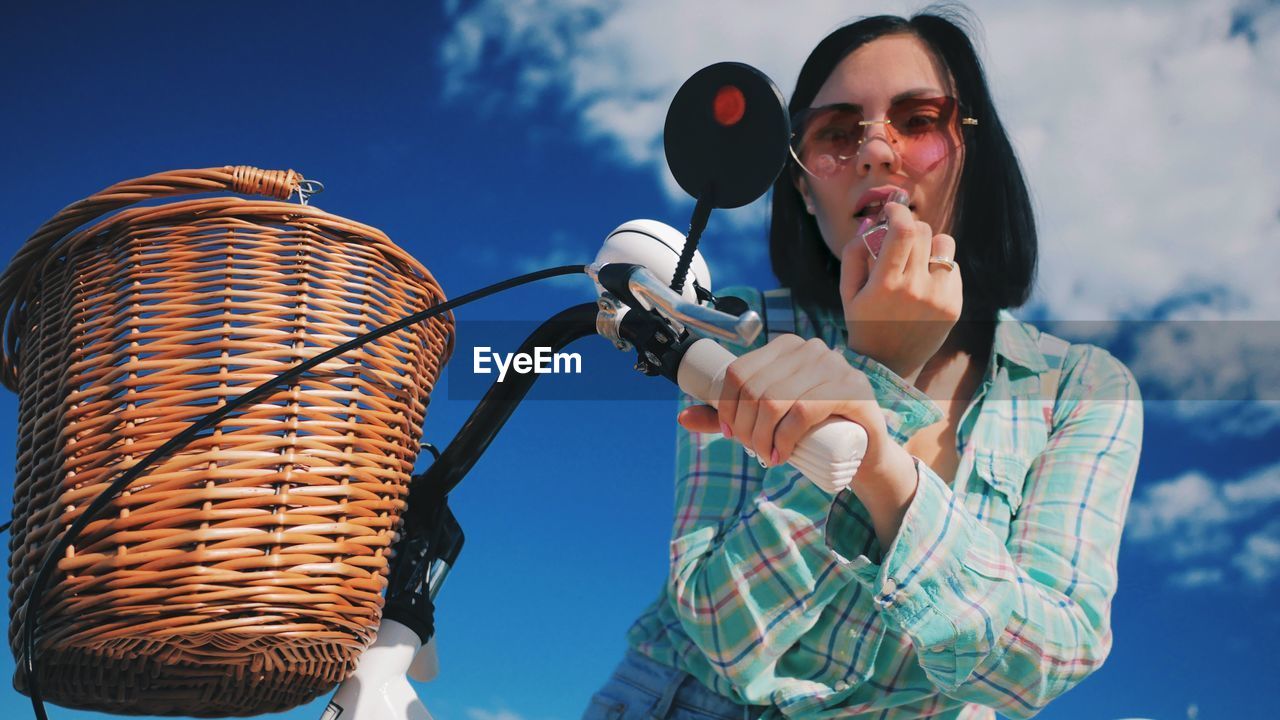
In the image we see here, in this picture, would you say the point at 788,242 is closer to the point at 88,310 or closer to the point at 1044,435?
the point at 1044,435

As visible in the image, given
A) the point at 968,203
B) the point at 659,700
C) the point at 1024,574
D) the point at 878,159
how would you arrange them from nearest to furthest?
the point at 1024,574, the point at 659,700, the point at 878,159, the point at 968,203

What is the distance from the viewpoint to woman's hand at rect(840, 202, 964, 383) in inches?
44.4

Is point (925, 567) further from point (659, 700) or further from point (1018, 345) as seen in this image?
point (1018, 345)

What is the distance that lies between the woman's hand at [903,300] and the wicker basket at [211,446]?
516 mm

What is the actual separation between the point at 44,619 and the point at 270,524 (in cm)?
27

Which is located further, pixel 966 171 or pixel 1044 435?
pixel 966 171

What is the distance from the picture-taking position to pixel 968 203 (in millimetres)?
1737

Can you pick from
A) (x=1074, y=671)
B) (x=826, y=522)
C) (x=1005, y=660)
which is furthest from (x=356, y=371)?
(x=1074, y=671)

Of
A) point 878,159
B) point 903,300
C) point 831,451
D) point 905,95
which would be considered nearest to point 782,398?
point 831,451

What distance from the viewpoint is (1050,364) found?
1.61m

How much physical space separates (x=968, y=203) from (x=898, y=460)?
0.79 meters

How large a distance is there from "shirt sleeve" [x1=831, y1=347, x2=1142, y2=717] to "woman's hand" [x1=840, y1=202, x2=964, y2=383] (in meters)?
0.13

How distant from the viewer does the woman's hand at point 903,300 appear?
1127 mm

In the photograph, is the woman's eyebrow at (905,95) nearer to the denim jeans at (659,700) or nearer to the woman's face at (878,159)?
the woman's face at (878,159)
